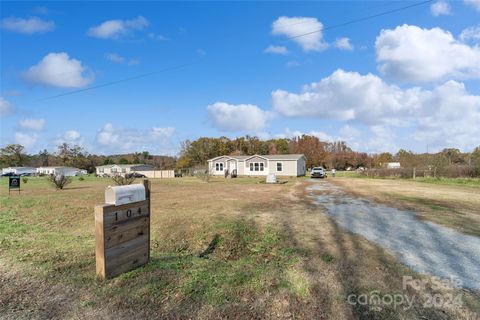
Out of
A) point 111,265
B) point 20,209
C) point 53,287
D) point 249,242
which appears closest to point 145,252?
point 111,265

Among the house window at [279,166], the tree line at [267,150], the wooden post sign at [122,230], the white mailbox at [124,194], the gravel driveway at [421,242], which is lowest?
the gravel driveway at [421,242]

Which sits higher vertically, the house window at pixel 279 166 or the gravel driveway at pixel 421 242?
the house window at pixel 279 166

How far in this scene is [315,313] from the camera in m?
2.93

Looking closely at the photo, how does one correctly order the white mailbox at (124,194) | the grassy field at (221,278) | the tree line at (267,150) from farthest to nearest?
the tree line at (267,150), the white mailbox at (124,194), the grassy field at (221,278)

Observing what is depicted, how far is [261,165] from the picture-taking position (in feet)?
126

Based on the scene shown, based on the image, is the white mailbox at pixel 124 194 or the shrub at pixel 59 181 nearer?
the white mailbox at pixel 124 194

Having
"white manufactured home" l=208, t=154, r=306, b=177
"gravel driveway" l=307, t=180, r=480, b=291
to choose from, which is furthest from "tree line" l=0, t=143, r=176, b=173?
"gravel driveway" l=307, t=180, r=480, b=291

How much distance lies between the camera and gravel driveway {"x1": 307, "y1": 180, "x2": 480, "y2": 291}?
4145 millimetres

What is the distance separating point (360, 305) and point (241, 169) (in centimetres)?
3647

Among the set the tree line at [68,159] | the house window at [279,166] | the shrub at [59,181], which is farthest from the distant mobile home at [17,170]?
the house window at [279,166]

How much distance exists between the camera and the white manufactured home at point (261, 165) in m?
36.7

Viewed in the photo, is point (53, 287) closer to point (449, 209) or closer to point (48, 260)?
point (48, 260)

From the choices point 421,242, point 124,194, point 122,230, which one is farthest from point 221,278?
point 421,242

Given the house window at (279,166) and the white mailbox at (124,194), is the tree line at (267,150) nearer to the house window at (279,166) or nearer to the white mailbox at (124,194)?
the house window at (279,166)
